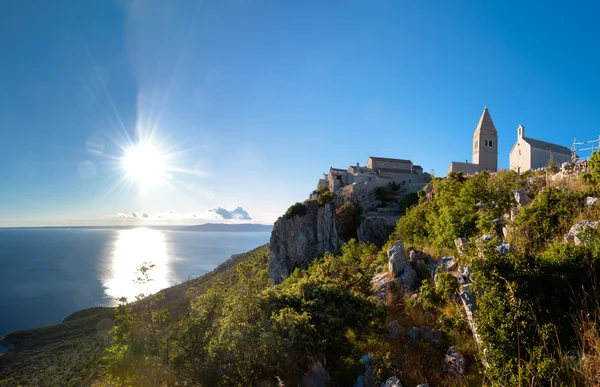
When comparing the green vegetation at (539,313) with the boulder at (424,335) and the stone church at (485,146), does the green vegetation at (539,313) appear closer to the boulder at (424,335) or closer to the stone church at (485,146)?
the boulder at (424,335)

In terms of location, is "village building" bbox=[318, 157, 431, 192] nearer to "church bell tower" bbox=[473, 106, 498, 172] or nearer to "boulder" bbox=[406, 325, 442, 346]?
"church bell tower" bbox=[473, 106, 498, 172]

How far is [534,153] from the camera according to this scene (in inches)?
1030

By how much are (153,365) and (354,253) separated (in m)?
14.0

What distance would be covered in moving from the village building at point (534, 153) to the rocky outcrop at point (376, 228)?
1302 centimetres

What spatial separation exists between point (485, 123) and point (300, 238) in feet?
122

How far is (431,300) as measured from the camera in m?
6.61

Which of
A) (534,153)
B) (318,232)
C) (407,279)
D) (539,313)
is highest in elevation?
(534,153)

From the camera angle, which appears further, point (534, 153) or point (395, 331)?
point (534, 153)

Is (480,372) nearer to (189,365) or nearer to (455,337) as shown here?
(455,337)

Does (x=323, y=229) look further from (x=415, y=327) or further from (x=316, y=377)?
(x=316, y=377)

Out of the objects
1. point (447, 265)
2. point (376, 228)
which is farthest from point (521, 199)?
point (376, 228)

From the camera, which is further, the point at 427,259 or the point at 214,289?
the point at 427,259

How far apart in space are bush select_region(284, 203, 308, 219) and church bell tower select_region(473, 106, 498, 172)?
98.3ft

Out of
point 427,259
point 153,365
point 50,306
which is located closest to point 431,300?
point 427,259
